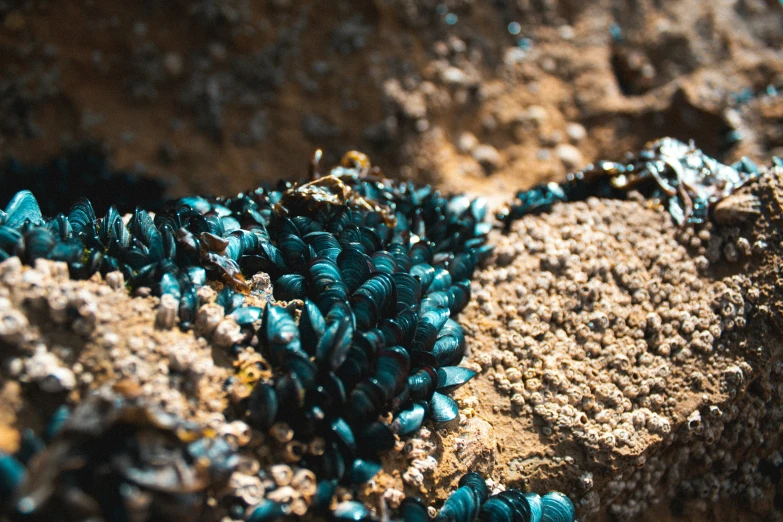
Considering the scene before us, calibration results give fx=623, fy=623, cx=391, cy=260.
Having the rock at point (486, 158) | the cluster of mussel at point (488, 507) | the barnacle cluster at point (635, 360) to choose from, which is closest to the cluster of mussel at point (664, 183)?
the barnacle cluster at point (635, 360)

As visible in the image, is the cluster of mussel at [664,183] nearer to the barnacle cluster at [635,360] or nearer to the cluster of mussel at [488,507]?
the barnacle cluster at [635,360]

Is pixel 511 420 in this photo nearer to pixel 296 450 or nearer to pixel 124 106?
pixel 296 450

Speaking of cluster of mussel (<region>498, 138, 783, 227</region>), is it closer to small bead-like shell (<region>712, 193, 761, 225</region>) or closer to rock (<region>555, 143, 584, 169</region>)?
small bead-like shell (<region>712, 193, 761, 225</region>)

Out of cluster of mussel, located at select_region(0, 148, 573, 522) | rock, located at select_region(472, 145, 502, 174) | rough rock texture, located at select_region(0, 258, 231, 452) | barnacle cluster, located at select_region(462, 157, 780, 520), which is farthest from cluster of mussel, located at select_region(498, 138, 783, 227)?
rock, located at select_region(472, 145, 502, 174)

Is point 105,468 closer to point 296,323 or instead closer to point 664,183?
point 296,323

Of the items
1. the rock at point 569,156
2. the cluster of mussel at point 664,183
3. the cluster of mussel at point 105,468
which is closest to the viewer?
the cluster of mussel at point 105,468

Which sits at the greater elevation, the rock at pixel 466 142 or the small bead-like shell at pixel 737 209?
the rock at pixel 466 142
